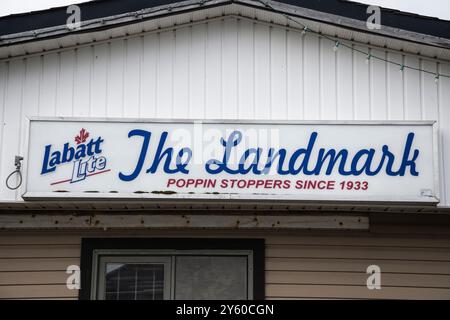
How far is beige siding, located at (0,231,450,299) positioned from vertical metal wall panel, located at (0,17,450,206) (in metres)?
1.28

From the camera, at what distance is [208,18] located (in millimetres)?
9438

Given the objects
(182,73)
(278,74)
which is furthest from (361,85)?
(182,73)

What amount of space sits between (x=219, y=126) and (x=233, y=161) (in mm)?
415

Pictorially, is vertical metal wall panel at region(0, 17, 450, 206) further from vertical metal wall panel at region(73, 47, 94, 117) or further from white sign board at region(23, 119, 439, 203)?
white sign board at region(23, 119, 439, 203)

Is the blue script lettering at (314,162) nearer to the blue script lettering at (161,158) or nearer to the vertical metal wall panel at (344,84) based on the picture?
the blue script lettering at (161,158)

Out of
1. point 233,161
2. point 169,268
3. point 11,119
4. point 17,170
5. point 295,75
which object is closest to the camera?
point 233,161

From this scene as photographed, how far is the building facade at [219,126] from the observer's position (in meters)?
8.89

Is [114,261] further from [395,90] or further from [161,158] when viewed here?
[395,90]

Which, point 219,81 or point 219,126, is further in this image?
point 219,81

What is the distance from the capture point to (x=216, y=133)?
8.84 meters

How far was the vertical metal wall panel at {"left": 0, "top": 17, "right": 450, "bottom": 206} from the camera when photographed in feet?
30.1

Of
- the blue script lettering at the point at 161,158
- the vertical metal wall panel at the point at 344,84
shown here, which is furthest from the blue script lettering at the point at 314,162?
the vertical metal wall panel at the point at 344,84
